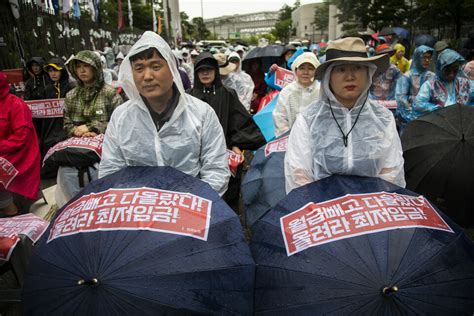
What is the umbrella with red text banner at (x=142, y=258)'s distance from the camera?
4.60 feet

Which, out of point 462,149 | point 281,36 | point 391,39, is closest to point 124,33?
point 391,39

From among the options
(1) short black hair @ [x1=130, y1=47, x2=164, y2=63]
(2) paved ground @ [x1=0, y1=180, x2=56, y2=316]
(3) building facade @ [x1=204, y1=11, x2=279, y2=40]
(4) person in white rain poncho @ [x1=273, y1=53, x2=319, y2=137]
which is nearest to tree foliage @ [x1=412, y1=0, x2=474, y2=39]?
(4) person in white rain poncho @ [x1=273, y1=53, x2=319, y2=137]

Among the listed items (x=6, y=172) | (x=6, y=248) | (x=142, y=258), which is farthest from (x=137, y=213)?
(x=6, y=172)

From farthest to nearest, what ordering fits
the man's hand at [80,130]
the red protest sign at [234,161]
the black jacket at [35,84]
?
the black jacket at [35,84]
the man's hand at [80,130]
the red protest sign at [234,161]

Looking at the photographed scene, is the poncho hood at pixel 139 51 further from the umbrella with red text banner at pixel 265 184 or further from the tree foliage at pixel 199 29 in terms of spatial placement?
the tree foliage at pixel 199 29

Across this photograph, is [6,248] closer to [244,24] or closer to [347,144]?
[347,144]

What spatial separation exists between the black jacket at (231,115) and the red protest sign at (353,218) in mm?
1962

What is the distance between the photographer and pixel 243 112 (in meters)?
3.93

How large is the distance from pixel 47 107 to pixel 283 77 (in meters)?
3.82

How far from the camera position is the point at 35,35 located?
7707mm

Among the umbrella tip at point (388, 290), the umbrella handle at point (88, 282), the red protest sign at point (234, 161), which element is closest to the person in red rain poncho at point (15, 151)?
the red protest sign at point (234, 161)

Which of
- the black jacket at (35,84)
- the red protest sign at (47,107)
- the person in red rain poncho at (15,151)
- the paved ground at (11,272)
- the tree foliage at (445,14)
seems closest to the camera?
the paved ground at (11,272)

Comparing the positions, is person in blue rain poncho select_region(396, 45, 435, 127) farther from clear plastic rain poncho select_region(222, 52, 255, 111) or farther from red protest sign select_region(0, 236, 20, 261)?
red protest sign select_region(0, 236, 20, 261)

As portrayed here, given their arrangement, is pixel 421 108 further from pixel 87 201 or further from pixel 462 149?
pixel 87 201
